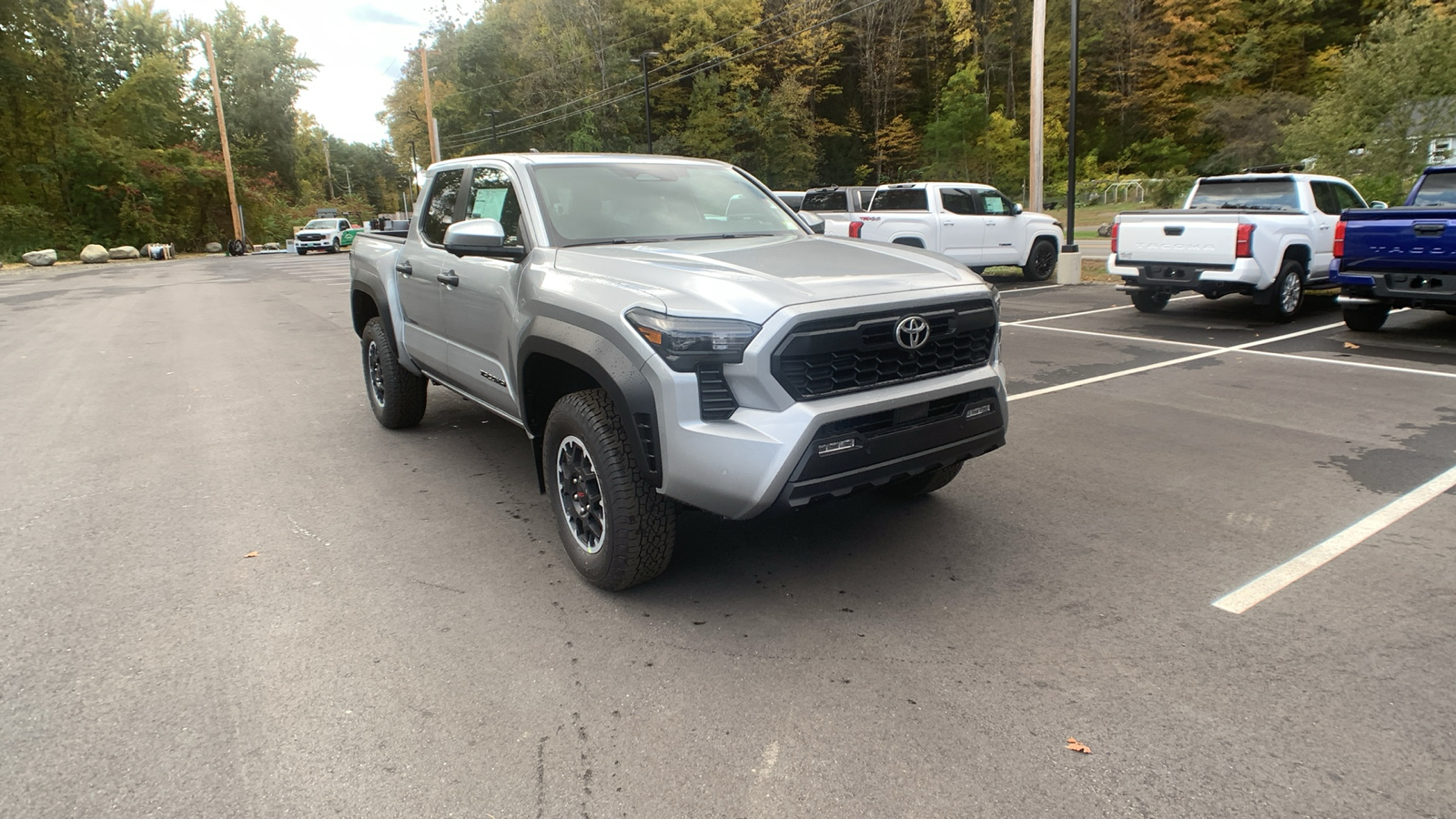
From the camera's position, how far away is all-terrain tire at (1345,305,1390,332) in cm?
1012

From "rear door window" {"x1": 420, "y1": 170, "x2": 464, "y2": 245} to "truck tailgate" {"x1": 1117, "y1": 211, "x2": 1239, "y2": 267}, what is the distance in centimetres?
899

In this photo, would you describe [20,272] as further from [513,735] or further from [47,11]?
[513,735]

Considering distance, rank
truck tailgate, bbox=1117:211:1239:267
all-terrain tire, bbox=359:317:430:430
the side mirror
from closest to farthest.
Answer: the side mirror < all-terrain tire, bbox=359:317:430:430 < truck tailgate, bbox=1117:211:1239:267

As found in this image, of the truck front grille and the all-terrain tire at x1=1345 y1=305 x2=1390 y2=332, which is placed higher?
the truck front grille

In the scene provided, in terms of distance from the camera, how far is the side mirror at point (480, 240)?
422 centimetres

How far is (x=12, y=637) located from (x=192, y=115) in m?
62.6

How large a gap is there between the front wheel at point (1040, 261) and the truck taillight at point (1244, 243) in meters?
6.71

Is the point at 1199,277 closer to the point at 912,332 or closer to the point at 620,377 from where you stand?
the point at 912,332

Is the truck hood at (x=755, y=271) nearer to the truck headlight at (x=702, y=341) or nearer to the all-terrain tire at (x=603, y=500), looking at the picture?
the truck headlight at (x=702, y=341)

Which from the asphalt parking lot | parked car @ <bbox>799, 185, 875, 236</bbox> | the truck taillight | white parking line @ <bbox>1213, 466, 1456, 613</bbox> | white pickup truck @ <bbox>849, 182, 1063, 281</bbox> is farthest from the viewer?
parked car @ <bbox>799, 185, 875, 236</bbox>

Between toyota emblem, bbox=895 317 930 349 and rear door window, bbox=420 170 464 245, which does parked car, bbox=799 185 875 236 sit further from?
toyota emblem, bbox=895 317 930 349

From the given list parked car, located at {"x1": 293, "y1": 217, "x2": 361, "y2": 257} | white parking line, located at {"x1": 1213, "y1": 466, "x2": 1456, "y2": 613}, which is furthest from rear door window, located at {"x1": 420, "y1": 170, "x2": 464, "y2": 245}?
parked car, located at {"x1": 293, "y1": 217, "x2": 361, "y2": 257}

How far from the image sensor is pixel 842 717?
295 cm

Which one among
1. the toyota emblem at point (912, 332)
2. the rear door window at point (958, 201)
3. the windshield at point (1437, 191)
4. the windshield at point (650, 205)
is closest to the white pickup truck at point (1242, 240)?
the windshield at point (1437, 191)
